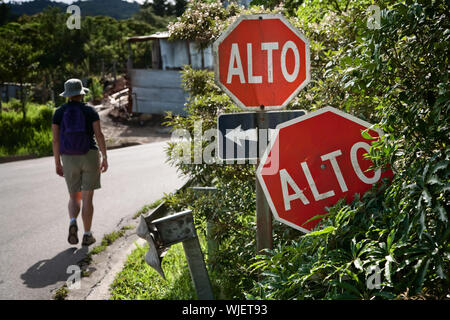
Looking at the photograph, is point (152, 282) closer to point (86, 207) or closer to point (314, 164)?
point (86, 207)

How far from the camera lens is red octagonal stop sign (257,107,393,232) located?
2.35m

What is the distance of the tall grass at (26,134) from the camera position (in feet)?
50.1

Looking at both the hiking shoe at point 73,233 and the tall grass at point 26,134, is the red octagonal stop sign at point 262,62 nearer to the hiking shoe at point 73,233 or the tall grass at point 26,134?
the hiking shoe at point 73,233

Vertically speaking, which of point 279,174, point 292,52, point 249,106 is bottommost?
point 279,174

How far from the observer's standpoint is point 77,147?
532cm

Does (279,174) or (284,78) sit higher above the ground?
(284,78)

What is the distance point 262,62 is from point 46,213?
536cm

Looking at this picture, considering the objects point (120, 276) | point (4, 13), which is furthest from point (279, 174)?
point (4, 13)

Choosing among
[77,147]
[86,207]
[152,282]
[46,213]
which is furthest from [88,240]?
[46,213]

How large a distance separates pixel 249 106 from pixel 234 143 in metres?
0.25
